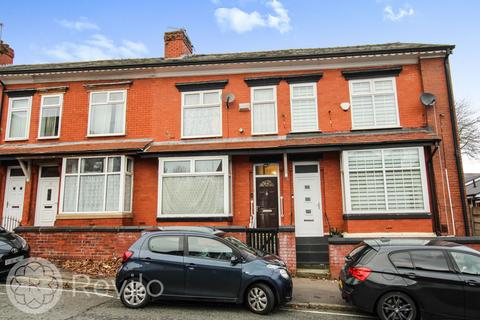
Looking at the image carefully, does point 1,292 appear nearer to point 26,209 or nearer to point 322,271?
point 26,209

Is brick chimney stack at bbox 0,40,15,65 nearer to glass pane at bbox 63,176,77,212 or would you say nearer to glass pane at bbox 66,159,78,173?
glass pane at bbox 66,159,78,173

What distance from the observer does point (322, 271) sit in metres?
9.59

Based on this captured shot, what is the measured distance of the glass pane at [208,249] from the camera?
6.52m

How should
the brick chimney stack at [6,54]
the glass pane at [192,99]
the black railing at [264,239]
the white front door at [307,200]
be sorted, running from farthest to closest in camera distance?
the brick chimney stack at [6,54] → the glass pane at [192,99] → the white front door at [307,200] → the black railing at [264,239]

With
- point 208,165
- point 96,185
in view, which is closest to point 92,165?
point 96,185

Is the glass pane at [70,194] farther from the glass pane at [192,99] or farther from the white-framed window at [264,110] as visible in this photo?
the white-framed window at [264,110]

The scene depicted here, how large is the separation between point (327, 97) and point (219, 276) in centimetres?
845

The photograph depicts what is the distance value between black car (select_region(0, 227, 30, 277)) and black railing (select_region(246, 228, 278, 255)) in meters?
6.14

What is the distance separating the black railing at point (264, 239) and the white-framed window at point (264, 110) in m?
4.22

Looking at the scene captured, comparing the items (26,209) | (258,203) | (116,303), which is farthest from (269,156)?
(26,209)

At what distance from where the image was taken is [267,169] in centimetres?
1228

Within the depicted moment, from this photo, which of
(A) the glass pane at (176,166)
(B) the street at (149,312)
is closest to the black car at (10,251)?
(B) the street at (149,312)

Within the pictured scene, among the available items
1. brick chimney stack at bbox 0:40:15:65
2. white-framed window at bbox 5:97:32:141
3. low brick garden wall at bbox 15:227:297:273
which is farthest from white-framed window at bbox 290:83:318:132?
brick chimney stack at bbox 0:40:15:65

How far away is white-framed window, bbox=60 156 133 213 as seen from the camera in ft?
39.4
